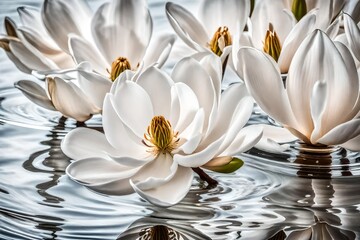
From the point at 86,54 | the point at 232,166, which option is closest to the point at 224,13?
the point at 86,54

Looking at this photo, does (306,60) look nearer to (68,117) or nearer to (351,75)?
(351,75)

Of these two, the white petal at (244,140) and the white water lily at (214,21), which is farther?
the white water lily at (214,21)

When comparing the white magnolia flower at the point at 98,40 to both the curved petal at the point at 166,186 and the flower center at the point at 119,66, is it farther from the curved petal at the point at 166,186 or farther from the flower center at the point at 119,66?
the curved petal at the point at 166,186

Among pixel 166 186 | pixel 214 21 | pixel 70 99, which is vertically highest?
pixel 214 21

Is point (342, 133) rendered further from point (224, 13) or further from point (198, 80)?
point (224, 13)

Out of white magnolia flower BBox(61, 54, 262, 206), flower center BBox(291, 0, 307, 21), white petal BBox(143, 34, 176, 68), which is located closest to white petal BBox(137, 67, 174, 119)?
white magnolia flower BBox(61, 54, 262, 206)

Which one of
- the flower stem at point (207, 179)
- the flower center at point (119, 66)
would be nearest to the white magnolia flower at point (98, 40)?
the flower center at point (119, 66)

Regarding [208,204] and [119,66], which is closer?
[208,204]
